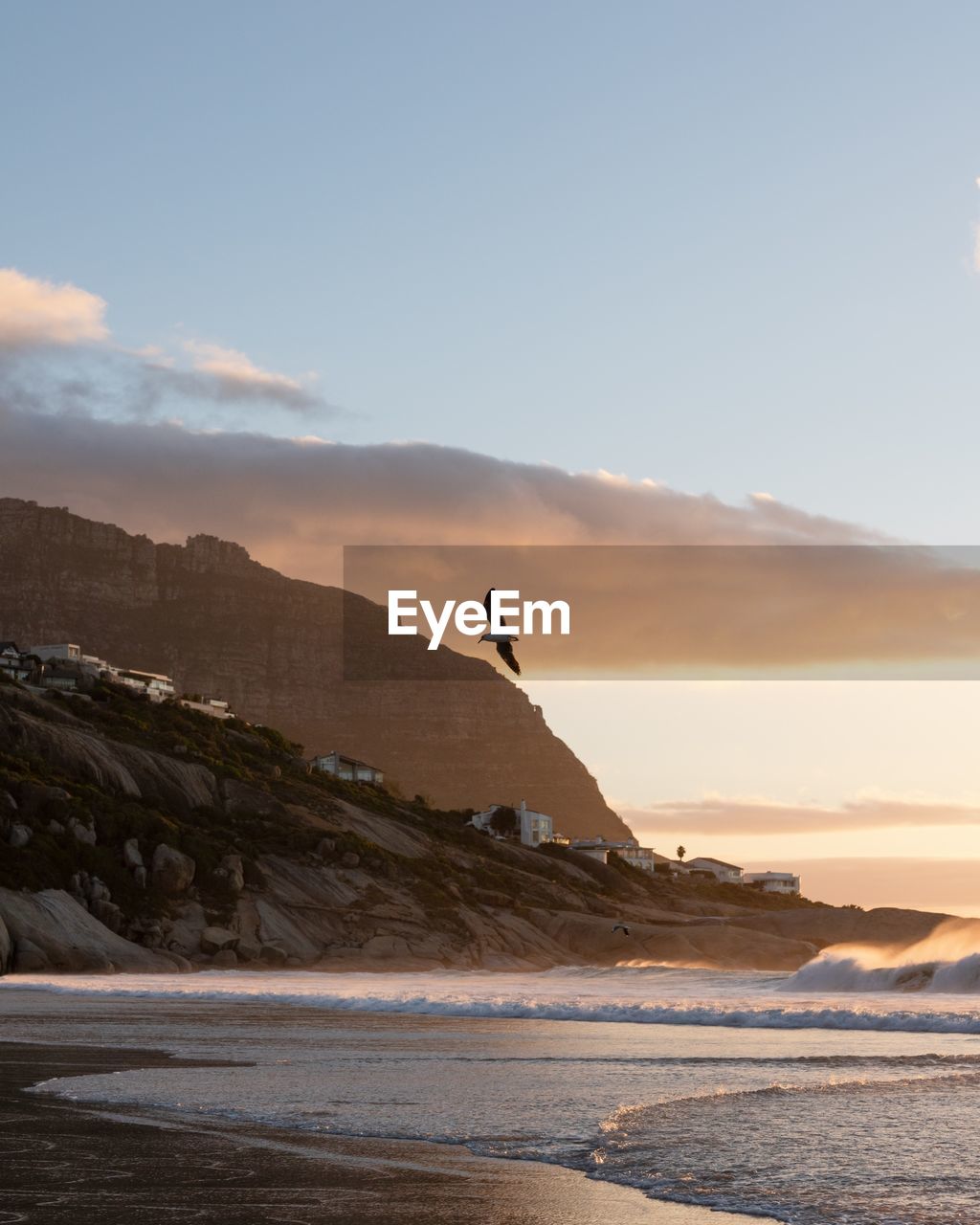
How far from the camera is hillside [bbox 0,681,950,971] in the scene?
281 feet

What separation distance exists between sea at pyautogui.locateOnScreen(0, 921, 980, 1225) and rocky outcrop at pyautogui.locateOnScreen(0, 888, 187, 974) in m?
29.9

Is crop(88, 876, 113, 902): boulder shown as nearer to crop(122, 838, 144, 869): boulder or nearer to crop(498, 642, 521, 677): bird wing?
crop(122, 838, 144, 869): boulder

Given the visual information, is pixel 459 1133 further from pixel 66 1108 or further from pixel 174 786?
pixel 174 786

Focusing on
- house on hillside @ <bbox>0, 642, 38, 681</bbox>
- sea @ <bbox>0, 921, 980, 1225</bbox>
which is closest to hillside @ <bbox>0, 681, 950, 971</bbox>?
house on hillside @ <bbox>0, 642, 38, 681</bbox>

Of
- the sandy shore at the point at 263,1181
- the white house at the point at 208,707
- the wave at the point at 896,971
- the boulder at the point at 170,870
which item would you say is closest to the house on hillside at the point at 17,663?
the white house at the point at 208,707

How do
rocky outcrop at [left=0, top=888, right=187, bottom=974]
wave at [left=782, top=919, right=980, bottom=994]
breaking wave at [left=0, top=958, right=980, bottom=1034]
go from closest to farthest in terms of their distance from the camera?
breaking wave at [left=0, top=958, right=980, bottom=1034] → wave at [left=782, top=919, right=980, bottom=994] → rocky outcrop at [left=0, top=888, right=187, bottom=974]

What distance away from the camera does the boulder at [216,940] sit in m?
86.6

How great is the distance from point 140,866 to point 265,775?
3417 cm

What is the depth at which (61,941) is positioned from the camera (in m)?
75.1

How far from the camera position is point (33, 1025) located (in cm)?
3142

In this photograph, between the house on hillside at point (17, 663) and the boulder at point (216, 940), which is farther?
A: the house on hillside at point (17, 663)

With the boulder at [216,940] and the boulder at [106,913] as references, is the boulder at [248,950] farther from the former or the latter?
the boulder at [106,913]

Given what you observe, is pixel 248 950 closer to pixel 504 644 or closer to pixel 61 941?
pixel 61 941

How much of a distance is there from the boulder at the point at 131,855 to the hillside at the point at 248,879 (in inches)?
5.0
